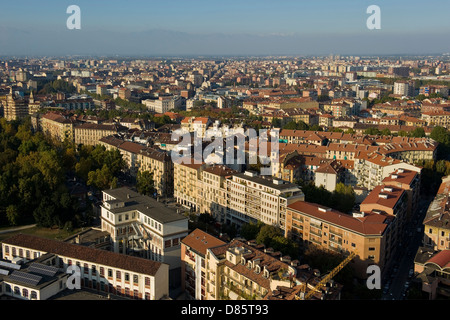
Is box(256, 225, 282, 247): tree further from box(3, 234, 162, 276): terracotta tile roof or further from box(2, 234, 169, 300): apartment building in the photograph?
box(3, 234, 162, 276): terracotta tile roof

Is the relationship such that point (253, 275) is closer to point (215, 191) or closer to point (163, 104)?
point (215, 191)

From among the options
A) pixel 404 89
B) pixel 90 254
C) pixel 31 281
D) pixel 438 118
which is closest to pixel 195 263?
pixel 90 254

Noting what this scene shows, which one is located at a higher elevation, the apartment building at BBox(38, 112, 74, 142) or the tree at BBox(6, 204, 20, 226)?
the apartment building at BBox(38, 112, 74, 142)

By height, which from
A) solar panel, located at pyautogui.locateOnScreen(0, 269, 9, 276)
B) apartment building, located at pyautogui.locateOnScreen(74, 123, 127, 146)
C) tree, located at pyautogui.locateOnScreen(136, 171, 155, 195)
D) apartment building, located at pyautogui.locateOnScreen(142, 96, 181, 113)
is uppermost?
apartment building, located at pyautogui.locateOnScreen(142, 96, 181, 113)

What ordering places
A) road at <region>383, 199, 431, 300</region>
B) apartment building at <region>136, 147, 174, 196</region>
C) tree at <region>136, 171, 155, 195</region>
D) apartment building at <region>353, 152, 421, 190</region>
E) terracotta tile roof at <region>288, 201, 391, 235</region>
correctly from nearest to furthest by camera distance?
1. road at <region>383, 199, 431, 300</region>
2. terracotta tile roof at <region>288, 201, 391, 235</region>
3. tree at <region>136, 171, 155, 195</region>
4. apartment building at <region>353, 152, 421, 190</region>
5. apartment building at <region>136, 147, 174, 196</region>

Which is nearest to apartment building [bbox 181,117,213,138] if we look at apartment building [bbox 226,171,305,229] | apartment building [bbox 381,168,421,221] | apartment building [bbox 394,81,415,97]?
apartment building [bbox 226,171,305,229]

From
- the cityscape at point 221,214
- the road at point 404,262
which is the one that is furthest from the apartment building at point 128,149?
the road at point 404,262
